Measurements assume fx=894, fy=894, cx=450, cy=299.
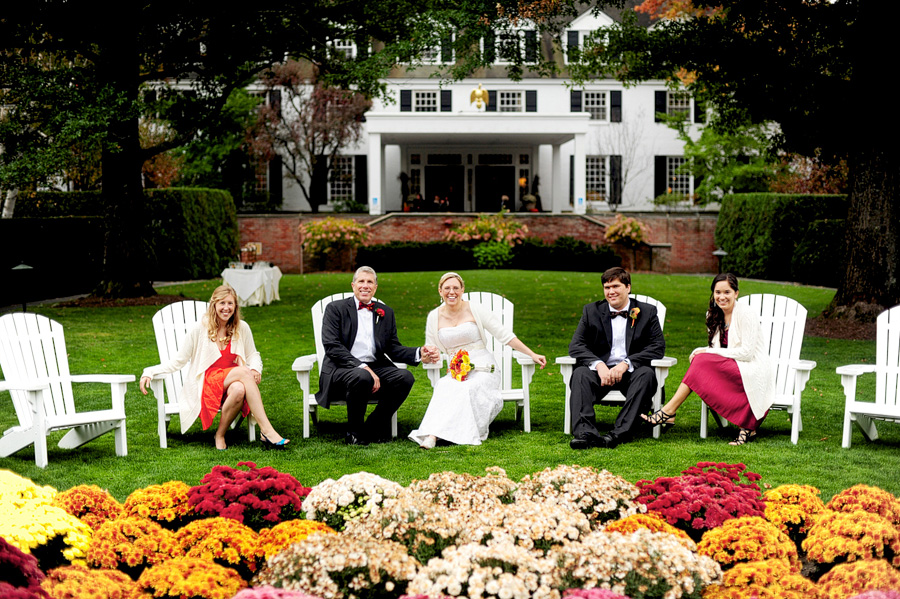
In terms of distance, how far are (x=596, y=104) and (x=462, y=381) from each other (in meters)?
33.5

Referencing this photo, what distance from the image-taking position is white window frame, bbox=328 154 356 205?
37.0 m

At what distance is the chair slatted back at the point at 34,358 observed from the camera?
6.27 metres

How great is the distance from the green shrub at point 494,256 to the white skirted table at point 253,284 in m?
9.68

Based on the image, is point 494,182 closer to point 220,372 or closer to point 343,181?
point 343,181

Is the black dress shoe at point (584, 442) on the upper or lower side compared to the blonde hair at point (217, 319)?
lower

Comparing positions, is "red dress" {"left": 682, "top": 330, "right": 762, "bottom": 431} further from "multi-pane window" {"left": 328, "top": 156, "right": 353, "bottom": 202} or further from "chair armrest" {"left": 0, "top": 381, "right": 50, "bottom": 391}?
"multi-pane window" {"left": 328, "top": 156, "right": 353, "bottom": 202}

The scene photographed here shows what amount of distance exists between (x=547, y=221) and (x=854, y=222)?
1603 centimetres

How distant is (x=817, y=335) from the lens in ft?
42.1

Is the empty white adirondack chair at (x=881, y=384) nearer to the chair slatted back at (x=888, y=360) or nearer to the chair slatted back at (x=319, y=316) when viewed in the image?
the chair slatted back at (x=888, y=360)

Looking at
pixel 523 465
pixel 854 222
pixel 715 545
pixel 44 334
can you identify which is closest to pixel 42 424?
pixel 44 334

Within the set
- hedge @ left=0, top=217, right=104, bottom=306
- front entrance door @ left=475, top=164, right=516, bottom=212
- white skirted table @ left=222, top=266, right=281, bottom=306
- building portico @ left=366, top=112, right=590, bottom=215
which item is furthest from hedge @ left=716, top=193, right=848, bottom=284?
hedge @ left=0, top=217, right=104, bottom=306

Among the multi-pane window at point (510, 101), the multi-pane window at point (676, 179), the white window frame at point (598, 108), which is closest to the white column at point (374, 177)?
the multi-pane window at point (510, 101)

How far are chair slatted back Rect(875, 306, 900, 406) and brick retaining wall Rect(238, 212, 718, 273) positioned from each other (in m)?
21.3

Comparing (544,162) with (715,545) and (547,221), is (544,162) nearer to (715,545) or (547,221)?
(547,221)
